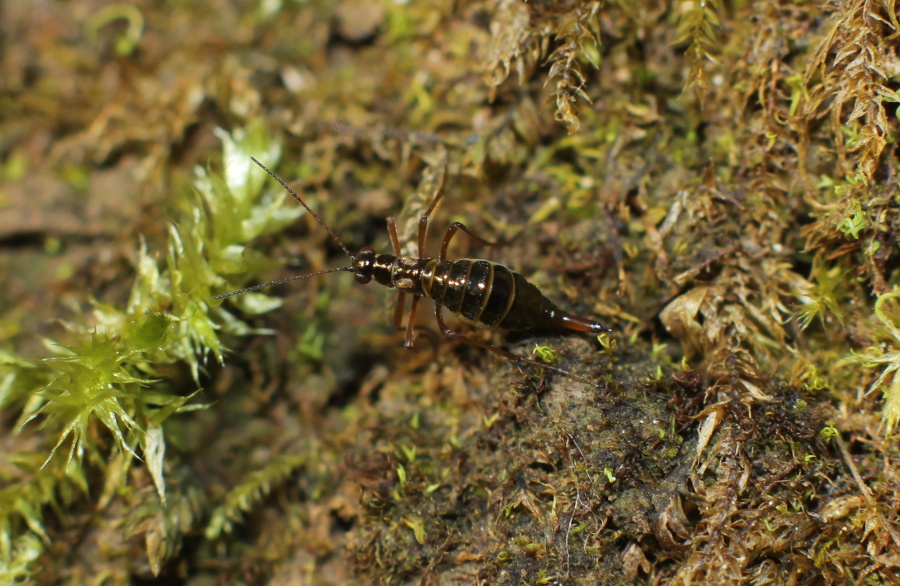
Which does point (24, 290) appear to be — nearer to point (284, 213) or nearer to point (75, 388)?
point (75, 388)

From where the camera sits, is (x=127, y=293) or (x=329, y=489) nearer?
(x=329, y=489)

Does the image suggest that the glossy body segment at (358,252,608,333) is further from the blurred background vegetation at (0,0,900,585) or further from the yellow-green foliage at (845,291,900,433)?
the yellow-green foliage at (845,291,900,433)

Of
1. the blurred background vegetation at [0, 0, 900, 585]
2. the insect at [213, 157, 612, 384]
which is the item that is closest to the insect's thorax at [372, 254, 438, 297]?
the insect at [213, 157, 612, 384]

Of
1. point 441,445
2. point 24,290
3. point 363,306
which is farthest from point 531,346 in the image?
point 24,290

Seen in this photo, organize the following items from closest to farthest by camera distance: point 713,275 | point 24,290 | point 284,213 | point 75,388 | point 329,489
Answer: point 75,388 < point 713,275 < point 329,489 < point 284,213 < point 24,290

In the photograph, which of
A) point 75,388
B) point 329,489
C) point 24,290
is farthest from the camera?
point 24,290

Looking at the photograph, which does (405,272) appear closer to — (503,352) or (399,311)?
(399,311)
